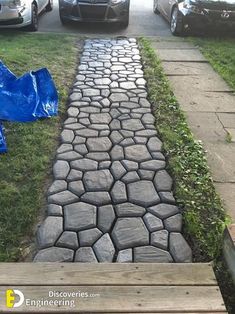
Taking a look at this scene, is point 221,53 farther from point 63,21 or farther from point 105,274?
point 105,274

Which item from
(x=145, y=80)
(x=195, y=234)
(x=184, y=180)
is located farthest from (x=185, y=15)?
(x=195, y=234)

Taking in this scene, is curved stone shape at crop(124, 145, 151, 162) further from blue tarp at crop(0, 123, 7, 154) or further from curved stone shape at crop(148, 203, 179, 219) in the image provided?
blue tarp at crop(0, 123, 7, 154)

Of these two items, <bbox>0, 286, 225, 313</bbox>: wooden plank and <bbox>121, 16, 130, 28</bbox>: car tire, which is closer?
<bbox>0, 286, 225, 313</bbox>: wooden plank

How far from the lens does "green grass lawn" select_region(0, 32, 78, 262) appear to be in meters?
3.22

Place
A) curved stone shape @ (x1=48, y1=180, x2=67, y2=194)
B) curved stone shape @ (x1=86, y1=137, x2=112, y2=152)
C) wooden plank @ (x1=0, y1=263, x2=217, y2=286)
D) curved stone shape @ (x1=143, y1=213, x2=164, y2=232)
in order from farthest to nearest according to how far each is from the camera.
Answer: curved stone shape @ (x1=86, y1=137, x2=112, y2=152) < curved stone shape @ (x1=48, y1=180, x2=67, y2=194) < curved stone shape @ (x1=143, y1=213, x2=164, y2=232) < wooden plank @ (x1=0, y1=263, x2=217, y2=286)

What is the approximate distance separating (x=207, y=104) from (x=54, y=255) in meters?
3.73

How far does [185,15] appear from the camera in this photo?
895cm

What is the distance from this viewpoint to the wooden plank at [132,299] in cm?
239

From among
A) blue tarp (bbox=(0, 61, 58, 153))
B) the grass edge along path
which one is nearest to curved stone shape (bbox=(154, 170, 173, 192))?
Result: blue tarp (bbox=(0, 61, 58, 153))

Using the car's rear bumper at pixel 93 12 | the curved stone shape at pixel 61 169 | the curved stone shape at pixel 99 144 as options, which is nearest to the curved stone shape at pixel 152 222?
the curved stone shape at pixel 61 169

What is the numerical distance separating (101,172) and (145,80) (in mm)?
2952

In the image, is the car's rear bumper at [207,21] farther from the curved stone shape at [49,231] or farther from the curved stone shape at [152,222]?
the curved stone shape at [49,231]

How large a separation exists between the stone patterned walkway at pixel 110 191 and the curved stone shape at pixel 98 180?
0.03 feet

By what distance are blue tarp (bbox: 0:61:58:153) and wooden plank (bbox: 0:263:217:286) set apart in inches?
89.9
